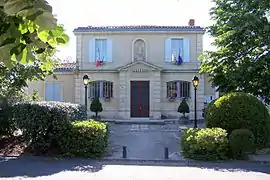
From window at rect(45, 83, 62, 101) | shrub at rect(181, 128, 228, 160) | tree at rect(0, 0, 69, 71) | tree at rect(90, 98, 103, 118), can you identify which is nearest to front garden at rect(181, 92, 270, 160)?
shrub at rect(181, 128, 228, 160)

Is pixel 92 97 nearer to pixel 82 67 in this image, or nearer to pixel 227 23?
pixel 82 67

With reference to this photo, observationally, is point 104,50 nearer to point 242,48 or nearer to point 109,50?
point 109,50

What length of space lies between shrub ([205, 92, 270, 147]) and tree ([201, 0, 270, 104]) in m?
1.77

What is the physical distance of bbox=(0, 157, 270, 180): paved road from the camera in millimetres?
9406

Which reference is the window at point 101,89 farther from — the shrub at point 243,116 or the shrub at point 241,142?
the shrub at point 241,142

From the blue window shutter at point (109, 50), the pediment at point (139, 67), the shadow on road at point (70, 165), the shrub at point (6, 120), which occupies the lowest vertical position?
the shadow on road at point (70, 165)

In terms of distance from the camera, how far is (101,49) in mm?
26156

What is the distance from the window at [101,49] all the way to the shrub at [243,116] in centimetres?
1346

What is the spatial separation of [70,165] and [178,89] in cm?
1593

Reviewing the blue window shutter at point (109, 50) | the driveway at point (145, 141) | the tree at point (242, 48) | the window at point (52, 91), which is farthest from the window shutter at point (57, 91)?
the tree at point (242, 48)

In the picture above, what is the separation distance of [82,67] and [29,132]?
45.6 ft

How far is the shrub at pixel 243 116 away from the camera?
13500 millimetres

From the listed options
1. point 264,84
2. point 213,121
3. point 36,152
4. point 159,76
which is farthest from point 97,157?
point 159,76

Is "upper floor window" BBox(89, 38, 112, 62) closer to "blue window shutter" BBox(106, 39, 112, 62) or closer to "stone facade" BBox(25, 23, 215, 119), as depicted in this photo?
"blue window shutter" BBox(106, 39, 112, 62)
